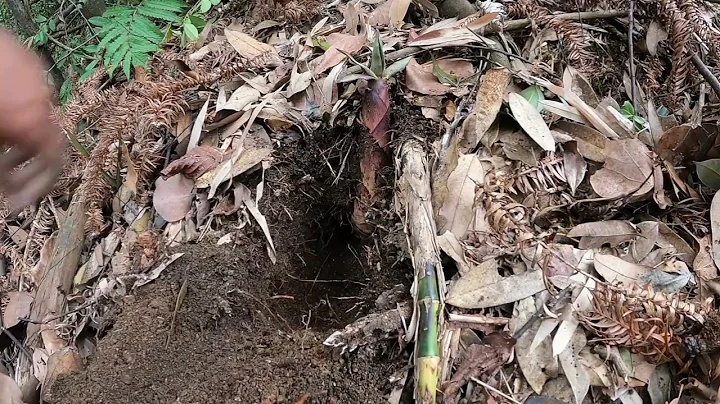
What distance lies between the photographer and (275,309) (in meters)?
1.37

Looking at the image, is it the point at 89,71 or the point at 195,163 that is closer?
the point at 195,163

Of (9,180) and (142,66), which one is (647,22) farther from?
(9,180)

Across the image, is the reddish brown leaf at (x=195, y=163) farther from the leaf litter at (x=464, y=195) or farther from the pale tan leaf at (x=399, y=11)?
the pale tan leaf at (x=399, y=11)

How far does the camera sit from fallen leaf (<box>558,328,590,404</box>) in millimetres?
1072

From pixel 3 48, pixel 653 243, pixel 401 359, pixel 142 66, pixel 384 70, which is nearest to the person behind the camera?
pixel 3 48

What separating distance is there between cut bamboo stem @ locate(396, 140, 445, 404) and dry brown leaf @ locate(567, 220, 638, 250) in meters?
0.32

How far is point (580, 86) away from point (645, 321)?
2.27ft

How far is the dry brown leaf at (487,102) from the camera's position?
A: 1.40 meters

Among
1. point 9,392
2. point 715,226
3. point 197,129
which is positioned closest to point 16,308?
point 9,392

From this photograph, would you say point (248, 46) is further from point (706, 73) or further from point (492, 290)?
point (706, 73)

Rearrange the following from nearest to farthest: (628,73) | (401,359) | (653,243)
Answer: (401,359) → (653,243) → (628,73)

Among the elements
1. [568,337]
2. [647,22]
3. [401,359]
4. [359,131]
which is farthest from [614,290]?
[647,22]

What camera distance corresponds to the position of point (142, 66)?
182 centimetres

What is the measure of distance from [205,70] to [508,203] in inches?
37.6
